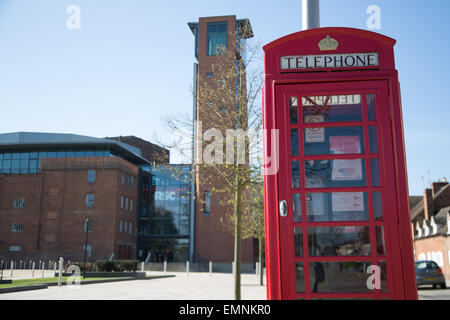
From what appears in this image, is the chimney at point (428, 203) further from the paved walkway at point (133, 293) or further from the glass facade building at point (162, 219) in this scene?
the paved walkway at point (133, 293)

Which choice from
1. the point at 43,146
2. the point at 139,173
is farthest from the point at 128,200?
the point at 43,146

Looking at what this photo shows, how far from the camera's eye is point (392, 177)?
4.73 m

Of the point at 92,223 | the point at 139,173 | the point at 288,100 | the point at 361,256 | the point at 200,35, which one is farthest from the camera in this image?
the point at 139,173

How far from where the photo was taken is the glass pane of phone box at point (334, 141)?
4.82 metres

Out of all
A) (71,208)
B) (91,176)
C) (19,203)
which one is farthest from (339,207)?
(19,203)

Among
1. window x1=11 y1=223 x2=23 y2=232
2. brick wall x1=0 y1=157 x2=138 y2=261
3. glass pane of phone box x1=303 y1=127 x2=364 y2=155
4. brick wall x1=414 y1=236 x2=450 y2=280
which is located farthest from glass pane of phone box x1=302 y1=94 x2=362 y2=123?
window x1=11 y1=223 x2=23 y2=232

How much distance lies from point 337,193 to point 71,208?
5576cm

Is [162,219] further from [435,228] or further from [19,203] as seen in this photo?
[435,228]

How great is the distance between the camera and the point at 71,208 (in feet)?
184

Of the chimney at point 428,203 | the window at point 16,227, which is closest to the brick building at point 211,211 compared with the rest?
the chimney at point 428,203

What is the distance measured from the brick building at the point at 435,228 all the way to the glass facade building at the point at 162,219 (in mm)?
28435

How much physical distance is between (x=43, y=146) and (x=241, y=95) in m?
60.0

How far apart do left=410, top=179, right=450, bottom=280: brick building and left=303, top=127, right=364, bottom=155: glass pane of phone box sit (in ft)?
106

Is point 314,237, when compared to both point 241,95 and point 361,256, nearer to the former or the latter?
point 361,256
